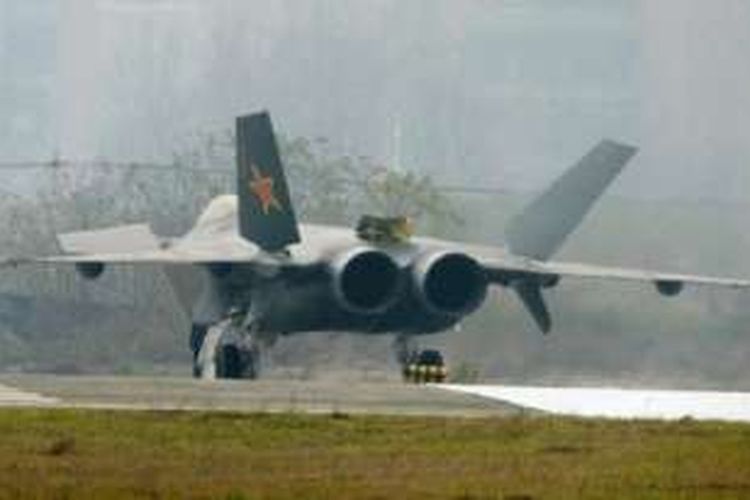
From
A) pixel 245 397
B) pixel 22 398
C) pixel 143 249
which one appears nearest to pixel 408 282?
pixel 143 249

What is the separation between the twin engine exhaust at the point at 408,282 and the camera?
52.3 meters

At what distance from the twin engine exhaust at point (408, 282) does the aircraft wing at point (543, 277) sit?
1.63 metres

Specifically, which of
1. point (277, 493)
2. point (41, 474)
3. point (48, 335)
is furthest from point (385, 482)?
point (48, 335)

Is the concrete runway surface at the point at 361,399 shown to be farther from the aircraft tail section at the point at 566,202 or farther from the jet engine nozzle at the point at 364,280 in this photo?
the aircraft tail section at the point at 566,202

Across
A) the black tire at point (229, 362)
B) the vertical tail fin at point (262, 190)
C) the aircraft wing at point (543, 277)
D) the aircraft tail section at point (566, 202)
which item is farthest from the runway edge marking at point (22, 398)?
the aircraft tail section at point (566, 202)

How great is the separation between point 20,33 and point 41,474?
123486mm

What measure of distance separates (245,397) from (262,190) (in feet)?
56.2

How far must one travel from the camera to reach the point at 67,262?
54969 mm

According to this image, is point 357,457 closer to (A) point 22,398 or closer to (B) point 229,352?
(A) point 22,398

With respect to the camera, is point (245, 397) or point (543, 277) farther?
point (543, 277)

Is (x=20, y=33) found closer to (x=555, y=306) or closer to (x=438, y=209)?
(x=438, y=209)

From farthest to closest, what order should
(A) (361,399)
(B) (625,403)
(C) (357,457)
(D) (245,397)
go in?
(B) (625,403), (A) (361,399), (D) (245,397), (C) (357,457)

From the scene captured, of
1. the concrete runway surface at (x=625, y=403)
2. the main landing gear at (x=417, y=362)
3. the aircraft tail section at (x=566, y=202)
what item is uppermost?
the aircraft tail section at (x=566, y=202)

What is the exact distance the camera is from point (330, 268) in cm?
5281
